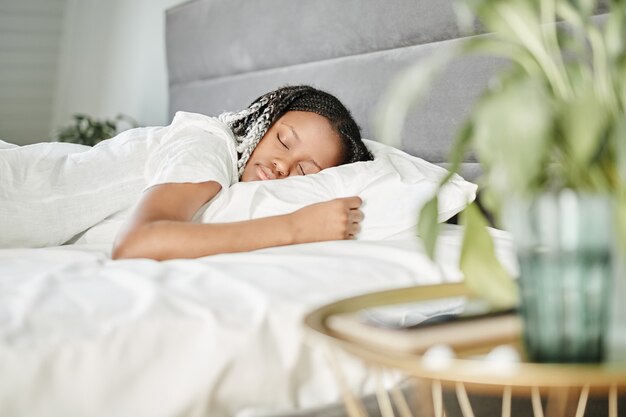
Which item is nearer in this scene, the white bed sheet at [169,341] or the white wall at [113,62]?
the white bed sheet at [169,341]

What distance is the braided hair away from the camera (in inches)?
65.9

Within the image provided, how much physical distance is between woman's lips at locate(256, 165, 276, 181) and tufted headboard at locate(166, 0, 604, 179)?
386 mm

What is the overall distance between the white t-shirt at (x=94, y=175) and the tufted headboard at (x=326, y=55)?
46 centimetres

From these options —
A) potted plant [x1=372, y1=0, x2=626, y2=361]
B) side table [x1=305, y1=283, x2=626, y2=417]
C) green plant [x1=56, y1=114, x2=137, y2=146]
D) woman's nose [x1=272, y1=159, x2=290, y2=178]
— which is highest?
potted plant [x1=372, y1=0, x2=626, y2=361]

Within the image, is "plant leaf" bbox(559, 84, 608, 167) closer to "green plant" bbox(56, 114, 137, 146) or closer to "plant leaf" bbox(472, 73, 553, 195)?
"plant leaf" bbox(472, 73, 553, 195)

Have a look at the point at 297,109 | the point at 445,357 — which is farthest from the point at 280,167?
the point at 445,357

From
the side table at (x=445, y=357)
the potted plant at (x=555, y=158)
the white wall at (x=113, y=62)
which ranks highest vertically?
the potted plant at (x=555, y=158)

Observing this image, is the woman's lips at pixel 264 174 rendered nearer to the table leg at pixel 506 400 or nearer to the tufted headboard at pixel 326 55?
the tufted headboard at pixel 326 55

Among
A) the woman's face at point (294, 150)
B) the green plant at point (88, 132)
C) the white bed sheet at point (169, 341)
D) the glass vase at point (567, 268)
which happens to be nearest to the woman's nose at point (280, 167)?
the woman's face at point (294, 150)

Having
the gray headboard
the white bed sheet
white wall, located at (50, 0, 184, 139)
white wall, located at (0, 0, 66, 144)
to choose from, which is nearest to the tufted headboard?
the gray headboard

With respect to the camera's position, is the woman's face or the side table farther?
the woman's face

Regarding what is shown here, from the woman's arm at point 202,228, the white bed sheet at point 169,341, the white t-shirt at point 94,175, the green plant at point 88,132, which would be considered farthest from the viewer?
the green plant at point 88,132

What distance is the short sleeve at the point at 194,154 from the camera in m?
1.42

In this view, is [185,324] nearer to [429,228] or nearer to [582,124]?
[429,228]
